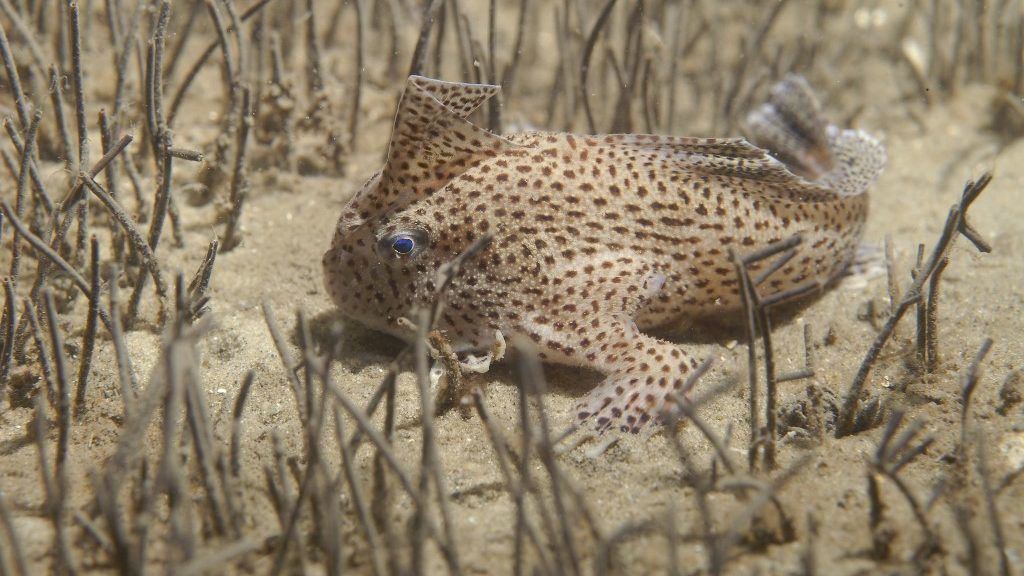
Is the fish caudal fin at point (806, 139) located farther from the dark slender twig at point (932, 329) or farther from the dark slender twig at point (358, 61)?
the dark slender twig at point (358, 61)

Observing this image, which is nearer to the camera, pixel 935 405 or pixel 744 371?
pixel 935 405

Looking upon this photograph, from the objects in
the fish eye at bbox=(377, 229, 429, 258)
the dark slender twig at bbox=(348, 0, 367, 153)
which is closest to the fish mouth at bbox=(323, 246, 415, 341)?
the fish eye at bbox=(377, 229, 429, 258)

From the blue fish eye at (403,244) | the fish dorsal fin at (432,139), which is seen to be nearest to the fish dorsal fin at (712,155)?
the fish dorsal fin at (432,139)

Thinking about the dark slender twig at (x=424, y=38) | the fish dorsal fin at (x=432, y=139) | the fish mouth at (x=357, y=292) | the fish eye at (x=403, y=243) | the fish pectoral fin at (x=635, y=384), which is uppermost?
the dark slender twig at (x=424, y=38)

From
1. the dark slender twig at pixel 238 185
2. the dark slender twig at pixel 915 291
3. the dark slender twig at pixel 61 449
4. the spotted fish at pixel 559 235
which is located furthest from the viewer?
the dark slender twig at pixel 238 185

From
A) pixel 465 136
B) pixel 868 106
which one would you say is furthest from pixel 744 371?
pixel 868 106

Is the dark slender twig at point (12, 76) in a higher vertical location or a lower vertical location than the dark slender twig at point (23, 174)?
higher

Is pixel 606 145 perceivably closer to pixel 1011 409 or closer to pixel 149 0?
pixel 1011 409
